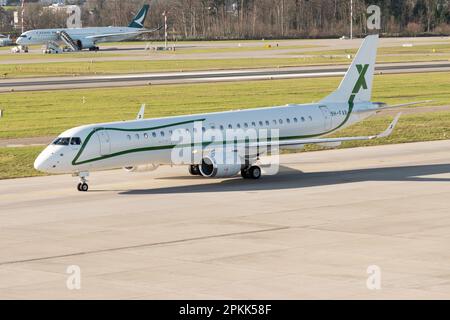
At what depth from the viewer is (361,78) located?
63062mm

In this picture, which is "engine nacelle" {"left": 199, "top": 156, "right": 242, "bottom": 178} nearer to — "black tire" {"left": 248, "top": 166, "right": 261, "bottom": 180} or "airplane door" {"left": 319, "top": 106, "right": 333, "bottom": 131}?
"black tire" {"left": 248, "top": 166, "right": 261, "bottom": 180}

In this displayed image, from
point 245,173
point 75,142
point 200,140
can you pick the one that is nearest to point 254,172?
point 245,173

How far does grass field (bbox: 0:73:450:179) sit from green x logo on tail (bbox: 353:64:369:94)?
7540 millimetres

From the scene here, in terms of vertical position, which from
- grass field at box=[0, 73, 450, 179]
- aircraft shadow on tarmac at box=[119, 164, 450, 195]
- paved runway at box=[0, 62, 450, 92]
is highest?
paved runway at box=[0, 62, 450, 92]

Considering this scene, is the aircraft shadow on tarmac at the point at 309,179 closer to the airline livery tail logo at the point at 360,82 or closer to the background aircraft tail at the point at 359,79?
the background aircraft tail at the point at 359,79

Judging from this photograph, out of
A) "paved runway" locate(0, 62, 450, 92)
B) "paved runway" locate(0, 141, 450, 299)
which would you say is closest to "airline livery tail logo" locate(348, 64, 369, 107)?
"paved runway" locate(0, 141, 450, 299)

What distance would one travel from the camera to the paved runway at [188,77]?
379 feet

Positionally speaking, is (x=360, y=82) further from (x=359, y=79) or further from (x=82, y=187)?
(x=82, y=187)

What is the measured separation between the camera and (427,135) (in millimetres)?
73188

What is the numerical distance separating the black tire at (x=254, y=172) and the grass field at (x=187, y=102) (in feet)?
41.8

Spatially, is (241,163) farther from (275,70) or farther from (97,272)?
(275,70)

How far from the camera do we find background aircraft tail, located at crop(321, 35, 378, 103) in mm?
62406


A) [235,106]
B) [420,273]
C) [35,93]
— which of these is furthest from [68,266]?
[35,93]

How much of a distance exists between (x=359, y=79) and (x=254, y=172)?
36.9 feet
